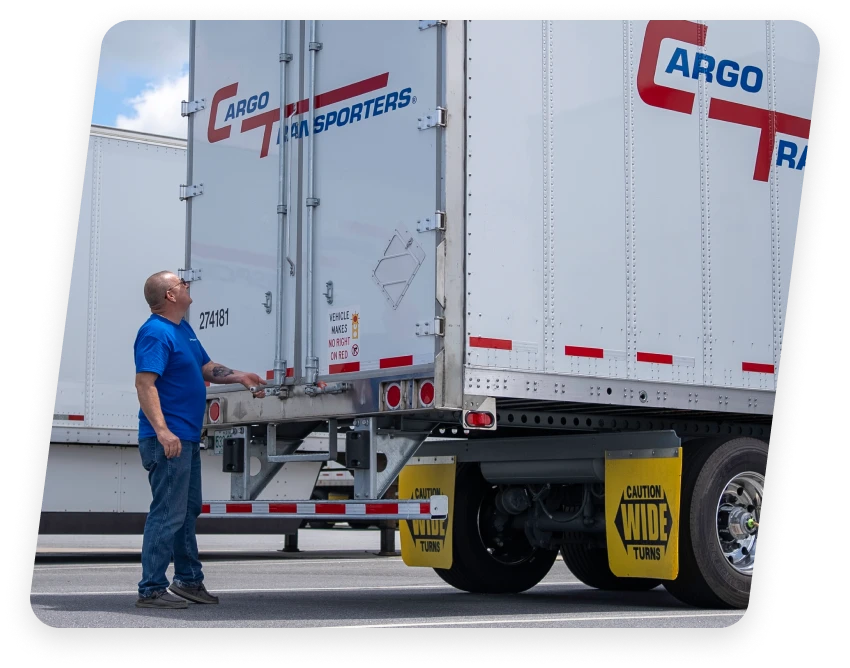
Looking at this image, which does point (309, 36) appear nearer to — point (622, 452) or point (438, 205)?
point (438, 205)

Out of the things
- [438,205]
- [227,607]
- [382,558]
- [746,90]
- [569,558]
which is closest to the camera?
[438,205]

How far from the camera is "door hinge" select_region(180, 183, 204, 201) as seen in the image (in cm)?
925

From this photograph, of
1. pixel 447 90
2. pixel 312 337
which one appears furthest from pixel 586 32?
pixel 312 337

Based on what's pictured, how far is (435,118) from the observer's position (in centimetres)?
726

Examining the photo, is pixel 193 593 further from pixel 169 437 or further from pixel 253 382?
pixel 253 382

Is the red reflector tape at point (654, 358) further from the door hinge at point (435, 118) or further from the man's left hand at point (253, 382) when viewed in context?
the man's left hand at point (253, 382)

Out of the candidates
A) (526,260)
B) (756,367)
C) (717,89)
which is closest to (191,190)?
(526,260)

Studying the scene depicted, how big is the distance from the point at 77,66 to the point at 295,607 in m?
5.07

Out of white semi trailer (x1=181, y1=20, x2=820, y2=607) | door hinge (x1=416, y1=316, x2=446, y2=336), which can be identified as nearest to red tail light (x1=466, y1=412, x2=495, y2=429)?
white semi trailer (x1=181, y1=20, x2=820, y2=607)

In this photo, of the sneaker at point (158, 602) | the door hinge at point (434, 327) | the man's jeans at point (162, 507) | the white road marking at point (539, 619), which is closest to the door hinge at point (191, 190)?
the man's jeans at point (162, 507)

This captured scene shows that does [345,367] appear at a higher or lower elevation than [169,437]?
higher

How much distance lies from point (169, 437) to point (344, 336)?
54.0 inches

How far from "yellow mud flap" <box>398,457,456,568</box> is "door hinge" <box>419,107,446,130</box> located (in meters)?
3.24

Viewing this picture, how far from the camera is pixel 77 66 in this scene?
12.3 feet
